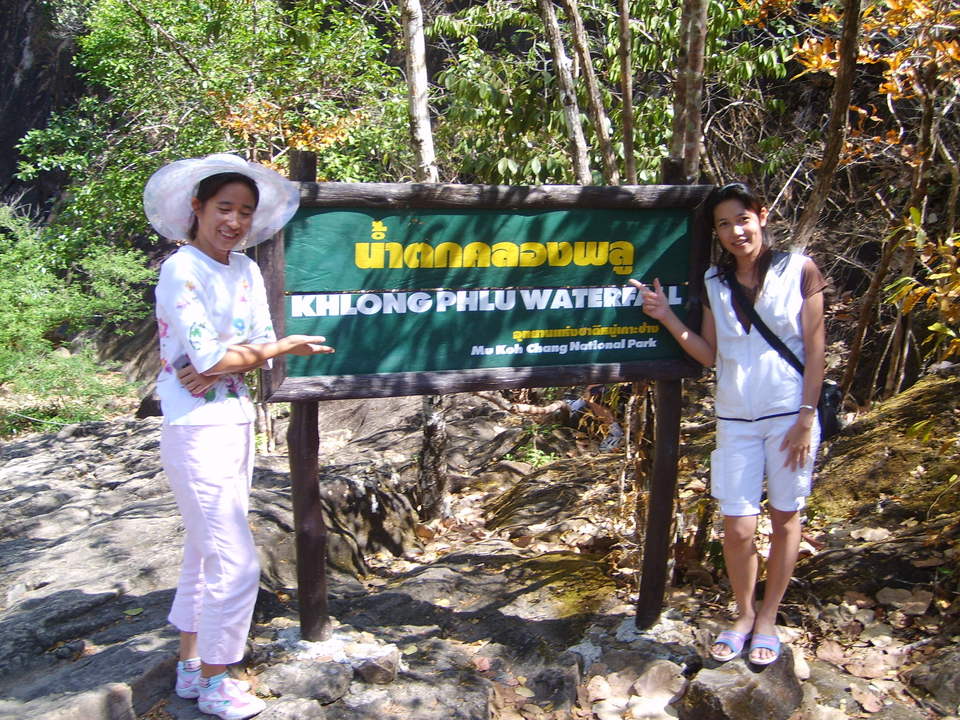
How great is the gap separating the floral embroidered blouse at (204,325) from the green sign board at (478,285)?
0.64ft

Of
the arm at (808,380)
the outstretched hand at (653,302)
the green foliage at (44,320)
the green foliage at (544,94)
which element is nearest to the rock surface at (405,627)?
the arm at (808,380)

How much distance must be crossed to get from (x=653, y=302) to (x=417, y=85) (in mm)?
2035

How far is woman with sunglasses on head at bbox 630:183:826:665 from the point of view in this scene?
3.12m

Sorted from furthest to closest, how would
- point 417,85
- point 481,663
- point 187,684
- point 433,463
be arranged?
point 433,463 → point 417,85 → point 481,663 → point 187,684

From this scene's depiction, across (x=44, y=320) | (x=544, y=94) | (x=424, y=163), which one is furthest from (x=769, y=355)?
(x=44, y=320)

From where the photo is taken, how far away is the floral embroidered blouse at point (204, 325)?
268cm

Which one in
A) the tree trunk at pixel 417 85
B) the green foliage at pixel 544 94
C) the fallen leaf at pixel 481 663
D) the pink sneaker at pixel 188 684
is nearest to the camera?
the pink sneaker at pixel 188 684

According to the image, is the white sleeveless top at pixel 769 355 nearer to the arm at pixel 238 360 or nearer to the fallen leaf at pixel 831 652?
the fallen leaf at pixel 831 652

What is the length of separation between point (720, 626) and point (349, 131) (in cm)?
629

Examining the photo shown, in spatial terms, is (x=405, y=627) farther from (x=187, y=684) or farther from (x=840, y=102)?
(x=840, y=102)

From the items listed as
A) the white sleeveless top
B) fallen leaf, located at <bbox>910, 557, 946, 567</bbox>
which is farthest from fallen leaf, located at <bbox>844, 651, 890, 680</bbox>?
the white sleeveless top

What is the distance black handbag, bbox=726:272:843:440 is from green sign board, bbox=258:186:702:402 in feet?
0.99

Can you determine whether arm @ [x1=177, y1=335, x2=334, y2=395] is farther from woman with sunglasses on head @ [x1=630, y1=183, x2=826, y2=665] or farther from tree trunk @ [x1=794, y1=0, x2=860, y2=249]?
tree trunk @ [x1=794, y1=0, x2=860, y2=249]

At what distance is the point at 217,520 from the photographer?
2785mm
